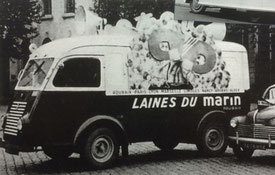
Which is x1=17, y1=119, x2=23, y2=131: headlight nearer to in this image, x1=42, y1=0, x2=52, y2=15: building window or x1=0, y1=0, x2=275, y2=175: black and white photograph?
x1=0, y1=0, x2=275, y2=175: black and white photograph

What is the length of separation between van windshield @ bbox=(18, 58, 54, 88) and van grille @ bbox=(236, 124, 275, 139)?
3172 mm

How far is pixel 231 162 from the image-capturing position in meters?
8.54

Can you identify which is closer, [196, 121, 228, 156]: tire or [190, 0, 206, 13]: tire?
[196, 121, 228, 156]: tire

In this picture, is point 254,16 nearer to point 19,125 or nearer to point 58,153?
point 58,153

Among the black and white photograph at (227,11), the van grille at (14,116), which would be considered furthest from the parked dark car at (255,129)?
the van grille at (14,116)

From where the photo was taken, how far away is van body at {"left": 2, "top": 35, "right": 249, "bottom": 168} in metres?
7.73

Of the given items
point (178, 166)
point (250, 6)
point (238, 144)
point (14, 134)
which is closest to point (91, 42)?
point (14, 134)

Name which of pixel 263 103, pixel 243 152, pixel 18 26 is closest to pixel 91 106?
pixel 243 152

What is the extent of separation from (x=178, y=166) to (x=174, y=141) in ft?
4.78

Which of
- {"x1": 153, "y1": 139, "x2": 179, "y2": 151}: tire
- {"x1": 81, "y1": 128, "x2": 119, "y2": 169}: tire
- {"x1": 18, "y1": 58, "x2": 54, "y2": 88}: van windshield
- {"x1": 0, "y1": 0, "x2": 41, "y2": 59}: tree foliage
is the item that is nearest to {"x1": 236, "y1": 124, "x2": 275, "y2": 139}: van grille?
{"x1": 153, "y1": 139, "x2": 179, "y2": 151}: tire

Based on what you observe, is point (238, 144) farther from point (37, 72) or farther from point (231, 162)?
point (37, 72)

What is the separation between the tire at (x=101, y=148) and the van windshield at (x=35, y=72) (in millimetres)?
1126

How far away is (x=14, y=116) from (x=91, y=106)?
3.81 feet

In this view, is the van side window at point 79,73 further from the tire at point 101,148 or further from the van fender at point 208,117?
the van fender at point 208,117
